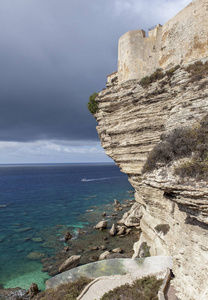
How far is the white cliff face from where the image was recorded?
743 centimetres

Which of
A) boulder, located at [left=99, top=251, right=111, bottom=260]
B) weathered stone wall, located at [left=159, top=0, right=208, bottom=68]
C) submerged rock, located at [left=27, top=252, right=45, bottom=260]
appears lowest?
submerged rock, located at [left=27, top=252, right=45, bottom=260]

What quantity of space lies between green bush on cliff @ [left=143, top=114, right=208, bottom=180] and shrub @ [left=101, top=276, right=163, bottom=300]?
6.39 metres

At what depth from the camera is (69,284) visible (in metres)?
11.7

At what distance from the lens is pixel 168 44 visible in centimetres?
1917

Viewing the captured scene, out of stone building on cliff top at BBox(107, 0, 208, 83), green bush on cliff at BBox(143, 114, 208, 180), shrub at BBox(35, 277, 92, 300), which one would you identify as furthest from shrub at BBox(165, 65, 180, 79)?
shrub at BBox(35, 277, 92, 300)

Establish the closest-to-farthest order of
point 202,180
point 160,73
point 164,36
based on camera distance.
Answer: point 202,180
point 160,73
point 164,36

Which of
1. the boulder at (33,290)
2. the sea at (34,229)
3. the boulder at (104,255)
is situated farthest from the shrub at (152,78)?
the sea at (34,229)

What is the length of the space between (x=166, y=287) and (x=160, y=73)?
1778 centimetres

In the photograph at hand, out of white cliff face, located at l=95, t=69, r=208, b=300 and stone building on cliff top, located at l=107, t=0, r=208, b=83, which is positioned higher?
stone building on cliff top, located at l=107, t=0, r=208, b=83

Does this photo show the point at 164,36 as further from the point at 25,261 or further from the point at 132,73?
the point at 25,261

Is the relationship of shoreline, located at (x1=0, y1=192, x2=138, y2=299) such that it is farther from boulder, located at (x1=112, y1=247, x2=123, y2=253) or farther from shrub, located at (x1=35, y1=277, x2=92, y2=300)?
shrub, located at (x1=35, y1=277, x2=92, y2=300)

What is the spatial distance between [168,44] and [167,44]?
0.44 feet

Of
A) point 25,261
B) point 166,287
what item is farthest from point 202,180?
point 25,261

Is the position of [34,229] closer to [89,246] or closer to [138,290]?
[89,246]
